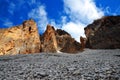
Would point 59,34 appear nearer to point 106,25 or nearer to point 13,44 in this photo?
point 106,25

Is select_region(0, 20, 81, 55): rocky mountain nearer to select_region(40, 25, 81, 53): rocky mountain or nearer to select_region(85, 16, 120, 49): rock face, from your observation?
select_region(40, 25, 81, 53): rocky mountain

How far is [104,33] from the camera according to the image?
45.6 m

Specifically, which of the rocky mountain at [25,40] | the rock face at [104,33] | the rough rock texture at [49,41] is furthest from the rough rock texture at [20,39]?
the rock face at [104,33]

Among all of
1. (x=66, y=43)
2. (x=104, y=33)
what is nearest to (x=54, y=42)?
(x=66, y=43)

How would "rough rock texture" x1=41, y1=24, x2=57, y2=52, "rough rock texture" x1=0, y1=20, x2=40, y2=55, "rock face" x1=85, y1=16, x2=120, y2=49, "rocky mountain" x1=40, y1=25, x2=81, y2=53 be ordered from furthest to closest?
"rock face" x1=85, y1=16, x2=120, y2=49 < "rocky mountain" x1=40, y1=25, x2=81, y2=53 < "rough rock texture" x1=41, y1=24, x2=57, y2=52 < "rough rock texture" x1=0, y1=20, x2=40, y2=55

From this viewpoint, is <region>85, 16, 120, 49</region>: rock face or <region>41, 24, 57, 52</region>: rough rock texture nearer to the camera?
<region>41, 24, 57, 52</region>: rough rock texture

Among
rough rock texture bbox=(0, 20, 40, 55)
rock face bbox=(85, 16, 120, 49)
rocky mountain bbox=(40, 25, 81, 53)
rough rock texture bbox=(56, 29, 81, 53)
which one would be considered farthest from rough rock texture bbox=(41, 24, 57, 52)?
rock face bbox=(85, 16, 120, 49)

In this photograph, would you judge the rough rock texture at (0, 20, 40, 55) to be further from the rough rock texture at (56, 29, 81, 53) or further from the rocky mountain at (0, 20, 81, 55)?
the rough rock texture at (56, 29, 81, 53)

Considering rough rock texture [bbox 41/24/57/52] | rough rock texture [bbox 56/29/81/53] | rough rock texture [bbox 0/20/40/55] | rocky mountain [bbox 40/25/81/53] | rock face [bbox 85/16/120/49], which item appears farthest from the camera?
rock face [bbox 85/16/120/49]

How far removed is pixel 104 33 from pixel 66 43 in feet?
28.3

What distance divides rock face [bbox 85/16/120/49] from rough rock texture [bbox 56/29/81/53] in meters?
5.11

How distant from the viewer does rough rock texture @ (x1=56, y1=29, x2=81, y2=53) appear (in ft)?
126

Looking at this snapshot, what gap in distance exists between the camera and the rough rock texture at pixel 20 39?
29.4 meters

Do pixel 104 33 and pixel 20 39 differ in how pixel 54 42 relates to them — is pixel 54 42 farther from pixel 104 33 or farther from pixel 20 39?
pixel 104 33
